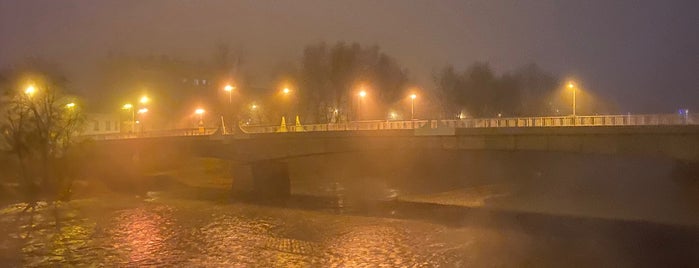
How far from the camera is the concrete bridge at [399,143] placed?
2875cm

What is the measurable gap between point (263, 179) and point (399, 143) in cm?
1121

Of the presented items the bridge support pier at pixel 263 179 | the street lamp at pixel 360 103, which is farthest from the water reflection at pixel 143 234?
the street lamp at pixel 360 103

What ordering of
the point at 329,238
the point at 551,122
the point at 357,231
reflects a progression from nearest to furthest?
the point at 329,238 → the point at 357,231 → the point at 551,122

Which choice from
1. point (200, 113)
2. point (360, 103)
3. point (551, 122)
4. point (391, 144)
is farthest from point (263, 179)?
point (200, 113)

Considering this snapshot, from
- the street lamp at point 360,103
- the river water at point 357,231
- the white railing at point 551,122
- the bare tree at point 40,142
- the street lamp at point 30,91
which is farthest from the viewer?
the street lamp at point 360,103

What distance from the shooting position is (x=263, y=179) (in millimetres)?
45531

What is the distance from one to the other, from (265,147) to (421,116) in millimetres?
39500

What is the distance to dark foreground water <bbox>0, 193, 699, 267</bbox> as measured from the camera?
69.9 ft

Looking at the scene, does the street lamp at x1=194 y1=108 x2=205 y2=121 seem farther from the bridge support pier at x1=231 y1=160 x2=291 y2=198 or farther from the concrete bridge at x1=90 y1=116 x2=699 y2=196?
the bridge support pier at x1=231 y1=160 x2=291 y2=198

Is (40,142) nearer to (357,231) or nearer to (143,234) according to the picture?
(143,234)

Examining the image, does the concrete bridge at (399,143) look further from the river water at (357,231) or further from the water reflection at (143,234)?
the water reflection at (143,234)

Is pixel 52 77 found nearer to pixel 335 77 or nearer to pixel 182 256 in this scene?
pixel 335 77

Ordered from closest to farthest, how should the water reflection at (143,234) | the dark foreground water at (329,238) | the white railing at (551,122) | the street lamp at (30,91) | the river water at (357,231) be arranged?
the dark foreground water at (329,238) → the river water at (357,231) → the water reflection at (143,234) → the white railing at (551,122) → the street lamp at (30,91)

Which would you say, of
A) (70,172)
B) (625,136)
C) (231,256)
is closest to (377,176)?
(70,172)
